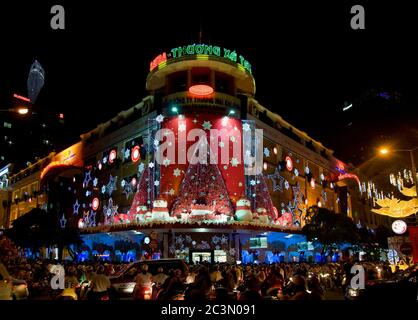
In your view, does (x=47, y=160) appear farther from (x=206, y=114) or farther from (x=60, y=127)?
(x=60, y=127)

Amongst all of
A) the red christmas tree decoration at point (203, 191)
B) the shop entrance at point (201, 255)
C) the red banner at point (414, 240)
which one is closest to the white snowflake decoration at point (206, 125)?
the red christmas tree decoration at point (203, 191)

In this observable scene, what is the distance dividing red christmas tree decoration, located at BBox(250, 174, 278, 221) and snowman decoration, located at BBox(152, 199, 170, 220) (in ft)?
27.0

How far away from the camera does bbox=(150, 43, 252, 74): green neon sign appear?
3981 cm

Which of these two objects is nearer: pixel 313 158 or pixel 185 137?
pixel 185 137

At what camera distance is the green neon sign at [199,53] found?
3981 centimetres

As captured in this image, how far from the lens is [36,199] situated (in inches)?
2616

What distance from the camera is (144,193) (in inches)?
1549

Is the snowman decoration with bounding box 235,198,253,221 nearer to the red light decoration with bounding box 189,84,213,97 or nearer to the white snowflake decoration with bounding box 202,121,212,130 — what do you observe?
the white snowflake decoration with bounding box 202,121,212,130

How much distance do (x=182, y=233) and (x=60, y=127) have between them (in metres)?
108

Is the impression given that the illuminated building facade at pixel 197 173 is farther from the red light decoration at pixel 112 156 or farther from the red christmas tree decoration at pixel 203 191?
the red light decoration at pixel 112 156

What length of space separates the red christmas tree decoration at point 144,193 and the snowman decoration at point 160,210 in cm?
231

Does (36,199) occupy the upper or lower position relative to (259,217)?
upper

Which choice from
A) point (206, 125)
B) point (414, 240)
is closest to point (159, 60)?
point (206, 125)
